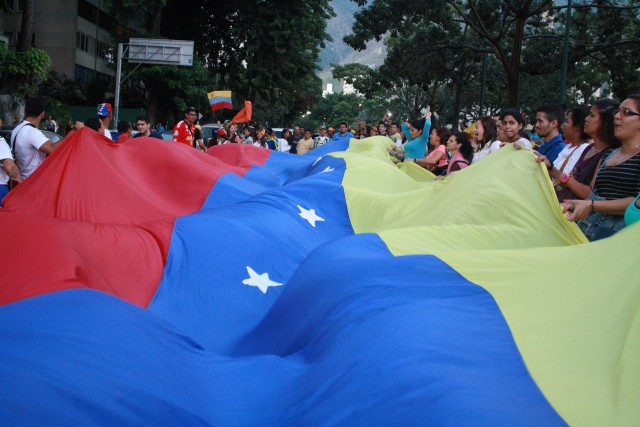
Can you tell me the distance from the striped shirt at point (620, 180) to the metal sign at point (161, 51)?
27435 millimetres

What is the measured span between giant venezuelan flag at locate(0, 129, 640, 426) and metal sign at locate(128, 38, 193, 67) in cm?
2526

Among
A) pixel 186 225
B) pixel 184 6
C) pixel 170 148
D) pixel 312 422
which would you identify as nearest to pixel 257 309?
pixel 186 225

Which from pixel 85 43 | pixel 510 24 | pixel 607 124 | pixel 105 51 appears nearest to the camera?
pixel 607 124

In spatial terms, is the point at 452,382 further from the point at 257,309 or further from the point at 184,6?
the point at 184,6

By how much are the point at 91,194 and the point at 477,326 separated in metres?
4.64

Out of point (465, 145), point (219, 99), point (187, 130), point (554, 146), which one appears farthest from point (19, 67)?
point (554, 146)

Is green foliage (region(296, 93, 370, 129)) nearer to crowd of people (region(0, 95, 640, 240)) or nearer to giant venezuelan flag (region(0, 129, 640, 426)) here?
crowd of people (region(0, 95, 640, 240))

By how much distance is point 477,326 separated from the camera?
3197mm

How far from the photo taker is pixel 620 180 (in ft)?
14.9

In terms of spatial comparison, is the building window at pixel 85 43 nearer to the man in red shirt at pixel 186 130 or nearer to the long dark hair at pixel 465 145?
the man in red shirt at pixel 186 130

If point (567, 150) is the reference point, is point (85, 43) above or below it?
above

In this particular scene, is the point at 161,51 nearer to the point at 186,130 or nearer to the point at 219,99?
the point at 219,99

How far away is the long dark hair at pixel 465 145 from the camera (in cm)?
864

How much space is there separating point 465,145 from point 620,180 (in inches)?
164
